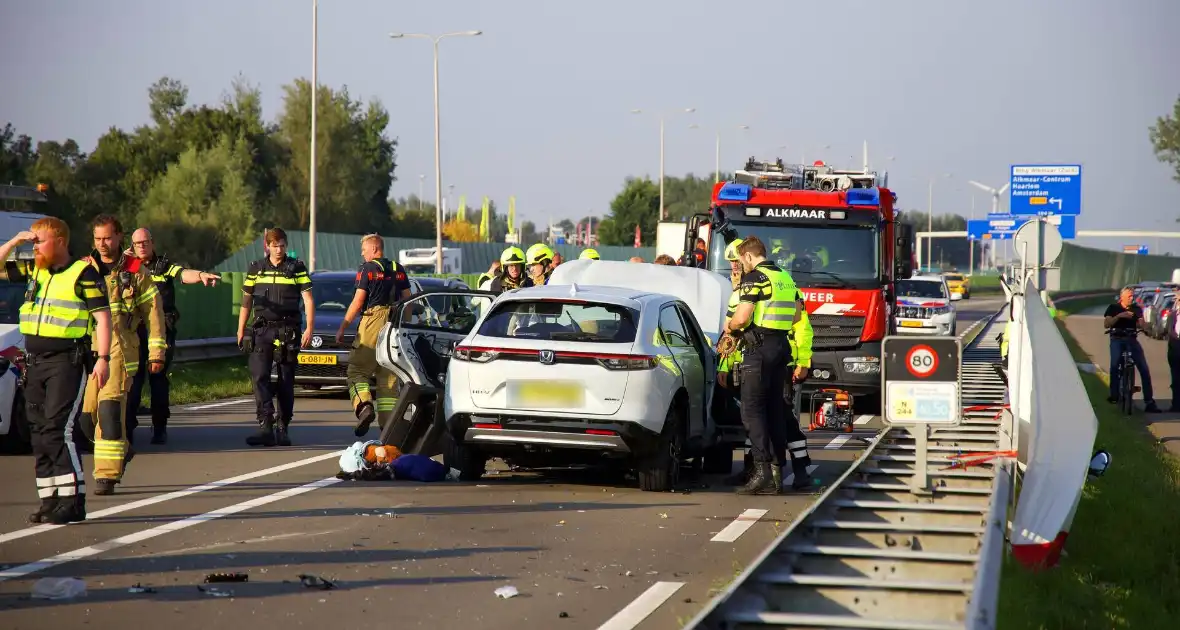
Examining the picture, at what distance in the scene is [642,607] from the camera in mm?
6996

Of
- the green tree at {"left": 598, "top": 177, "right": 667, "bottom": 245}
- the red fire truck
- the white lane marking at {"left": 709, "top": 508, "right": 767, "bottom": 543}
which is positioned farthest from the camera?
the green tree at {"left": 598, "top": 177, "right": 667, "bottom": 245}

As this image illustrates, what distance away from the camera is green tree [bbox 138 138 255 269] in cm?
6581

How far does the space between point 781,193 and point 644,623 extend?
38.6 feet

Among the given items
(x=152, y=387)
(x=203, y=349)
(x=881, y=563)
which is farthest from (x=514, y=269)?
(x=203, y=349)

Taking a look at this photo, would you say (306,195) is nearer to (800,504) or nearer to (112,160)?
(112,160)

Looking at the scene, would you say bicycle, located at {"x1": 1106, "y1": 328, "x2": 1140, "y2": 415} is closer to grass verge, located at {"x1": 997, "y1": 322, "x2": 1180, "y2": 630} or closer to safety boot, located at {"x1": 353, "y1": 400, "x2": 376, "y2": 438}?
grass verge, located at {"x1": 997, "y1": 322, "x2": 1180, "y2": 630}

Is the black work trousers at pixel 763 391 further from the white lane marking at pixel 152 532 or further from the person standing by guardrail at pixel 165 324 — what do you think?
the person standing by guardrail at pixel 165 324

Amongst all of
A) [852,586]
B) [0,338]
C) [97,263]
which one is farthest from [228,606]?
[0,338]

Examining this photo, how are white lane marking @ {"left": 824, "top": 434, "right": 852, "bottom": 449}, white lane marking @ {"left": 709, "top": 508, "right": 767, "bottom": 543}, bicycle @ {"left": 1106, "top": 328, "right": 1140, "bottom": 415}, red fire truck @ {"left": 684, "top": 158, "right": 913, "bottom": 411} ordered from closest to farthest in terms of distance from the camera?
white lane marking @ {"left": 709, "top": 508, "right": 767, "bottom": 543} → white lane marking @ {"left": 824, "top": 434, "right": 852, "bottom": 449} → red fire truck @ {"left": 684, "top": 158, "right": 913, "bottom": 411} → bicycle @ {"left": 1106, "top": 328, "right": 1140, "bottom": 415}

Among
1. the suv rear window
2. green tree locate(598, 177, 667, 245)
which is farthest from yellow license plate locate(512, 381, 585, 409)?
green tree locate(598, 177, 667, 245)

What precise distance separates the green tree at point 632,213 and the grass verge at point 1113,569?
81.6 meters

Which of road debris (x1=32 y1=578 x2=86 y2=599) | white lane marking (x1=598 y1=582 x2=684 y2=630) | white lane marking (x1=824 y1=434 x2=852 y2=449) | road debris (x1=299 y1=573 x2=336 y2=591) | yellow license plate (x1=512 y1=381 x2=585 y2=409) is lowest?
white lane marking (x1=824 y1=434 x2=852 y2=449)

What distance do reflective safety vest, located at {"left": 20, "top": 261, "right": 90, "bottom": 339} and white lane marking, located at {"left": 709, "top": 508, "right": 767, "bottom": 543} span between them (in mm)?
4059

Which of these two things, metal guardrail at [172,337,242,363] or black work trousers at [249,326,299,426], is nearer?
black work trousers at [249,326,299,426]
